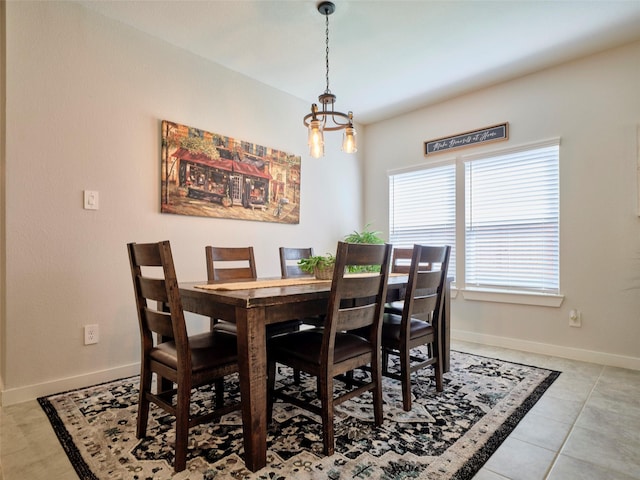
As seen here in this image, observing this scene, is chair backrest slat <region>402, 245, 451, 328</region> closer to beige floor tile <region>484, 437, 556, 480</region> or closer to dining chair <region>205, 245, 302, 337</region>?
beige floor tile <region>484, 437, 556, 480</region>

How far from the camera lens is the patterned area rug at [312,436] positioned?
56.7 inches

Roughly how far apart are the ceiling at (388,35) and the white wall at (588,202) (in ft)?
0.70

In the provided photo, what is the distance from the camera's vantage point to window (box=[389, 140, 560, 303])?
3.25m

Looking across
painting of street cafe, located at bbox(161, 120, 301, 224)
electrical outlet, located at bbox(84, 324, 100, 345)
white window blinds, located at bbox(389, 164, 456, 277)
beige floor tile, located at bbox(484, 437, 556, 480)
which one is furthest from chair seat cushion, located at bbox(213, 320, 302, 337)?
white window blinds, located at bbox(389, 164, 456, 277)

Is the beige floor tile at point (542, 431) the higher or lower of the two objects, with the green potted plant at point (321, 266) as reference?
lower

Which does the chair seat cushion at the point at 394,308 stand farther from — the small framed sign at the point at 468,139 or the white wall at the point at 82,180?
the small framed sign at the point at 468,139

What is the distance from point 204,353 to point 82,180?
5.50ft

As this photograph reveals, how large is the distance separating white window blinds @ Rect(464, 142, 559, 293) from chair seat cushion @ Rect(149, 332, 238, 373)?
9.37 ft

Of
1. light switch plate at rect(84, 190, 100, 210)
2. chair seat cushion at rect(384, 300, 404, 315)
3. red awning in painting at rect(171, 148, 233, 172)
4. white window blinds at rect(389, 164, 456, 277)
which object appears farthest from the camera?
white window blinds at rect(389, 164, 456, 277)

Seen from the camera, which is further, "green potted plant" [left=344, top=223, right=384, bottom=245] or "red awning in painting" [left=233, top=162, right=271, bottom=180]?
"green potted plant" [left=344, top=223, right=384, bottom=245]

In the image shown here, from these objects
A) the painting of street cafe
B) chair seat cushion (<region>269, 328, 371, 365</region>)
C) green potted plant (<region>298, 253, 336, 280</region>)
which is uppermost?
the painting of street cafe

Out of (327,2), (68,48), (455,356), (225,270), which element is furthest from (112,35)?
(455,356)

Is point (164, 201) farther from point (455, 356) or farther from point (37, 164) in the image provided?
point (455, 356)

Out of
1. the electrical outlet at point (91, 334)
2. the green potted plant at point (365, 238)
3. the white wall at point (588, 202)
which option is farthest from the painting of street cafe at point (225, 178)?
the white wall at point (588, 202)
